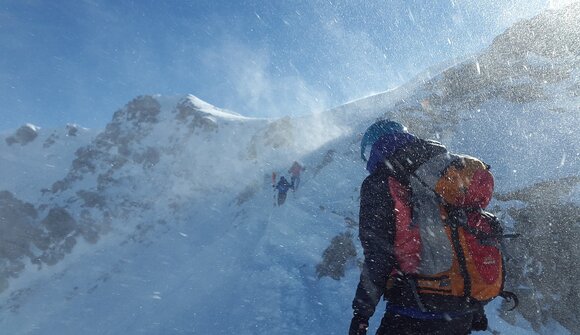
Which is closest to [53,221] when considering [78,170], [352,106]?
[78,170]

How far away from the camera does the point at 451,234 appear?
8.29 ft

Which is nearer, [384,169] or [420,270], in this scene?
[420,270]

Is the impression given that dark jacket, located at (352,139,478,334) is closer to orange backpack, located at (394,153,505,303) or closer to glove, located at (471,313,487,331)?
orange backpack, located at (394,153,505,303)

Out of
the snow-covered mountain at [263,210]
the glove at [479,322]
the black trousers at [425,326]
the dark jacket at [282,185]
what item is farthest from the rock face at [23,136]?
the glove at [479,322]

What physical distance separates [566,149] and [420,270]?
2355 centimetres

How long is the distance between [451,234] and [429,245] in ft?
0.60

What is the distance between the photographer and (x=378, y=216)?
8.56ft

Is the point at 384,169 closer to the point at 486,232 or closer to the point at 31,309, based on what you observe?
the point at 486,232

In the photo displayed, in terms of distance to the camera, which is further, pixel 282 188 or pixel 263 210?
pixel 263 210

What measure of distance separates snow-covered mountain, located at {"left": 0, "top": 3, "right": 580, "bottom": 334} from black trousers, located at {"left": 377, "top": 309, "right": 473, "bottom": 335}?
2.09 ft

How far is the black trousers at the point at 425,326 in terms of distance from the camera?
252 cm

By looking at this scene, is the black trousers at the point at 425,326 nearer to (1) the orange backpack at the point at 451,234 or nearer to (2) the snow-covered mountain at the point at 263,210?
(1) the orange backpack at the point at 451,234

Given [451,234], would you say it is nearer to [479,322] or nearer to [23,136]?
[479,322]

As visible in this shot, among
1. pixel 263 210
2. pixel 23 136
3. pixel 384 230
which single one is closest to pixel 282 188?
pixel 263 210
